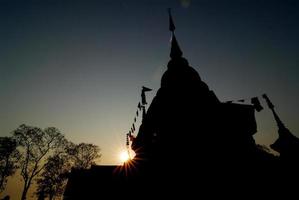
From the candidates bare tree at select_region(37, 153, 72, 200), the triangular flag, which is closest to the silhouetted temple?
the triangular flag

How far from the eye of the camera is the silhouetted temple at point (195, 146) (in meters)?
12.1

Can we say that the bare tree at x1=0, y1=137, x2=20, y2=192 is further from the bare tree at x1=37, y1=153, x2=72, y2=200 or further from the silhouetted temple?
the silhouetted temple

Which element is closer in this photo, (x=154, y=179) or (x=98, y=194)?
(x=154, y=179)

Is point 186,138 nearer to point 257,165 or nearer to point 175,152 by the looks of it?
point 175,152

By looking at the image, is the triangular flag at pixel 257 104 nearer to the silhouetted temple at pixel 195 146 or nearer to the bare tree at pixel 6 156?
the silhouetted temple at pixel 195 146

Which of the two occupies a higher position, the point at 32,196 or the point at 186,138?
the point at 186,138

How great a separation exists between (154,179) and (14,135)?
1227 inches

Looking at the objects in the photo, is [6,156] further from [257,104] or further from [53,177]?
[257,104]

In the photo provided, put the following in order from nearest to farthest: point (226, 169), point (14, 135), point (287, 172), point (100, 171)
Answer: point (226, 169), point (287, 172), point (100, 171), point (14, 135)

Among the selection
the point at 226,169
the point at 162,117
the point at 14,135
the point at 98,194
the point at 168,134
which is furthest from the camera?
the point at 14,135

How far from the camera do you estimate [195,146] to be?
42.2 feet

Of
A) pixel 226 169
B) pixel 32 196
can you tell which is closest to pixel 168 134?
pixel 226 169

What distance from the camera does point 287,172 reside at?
13102mm

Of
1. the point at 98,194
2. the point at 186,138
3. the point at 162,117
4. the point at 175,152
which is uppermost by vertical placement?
the point at 162,117
